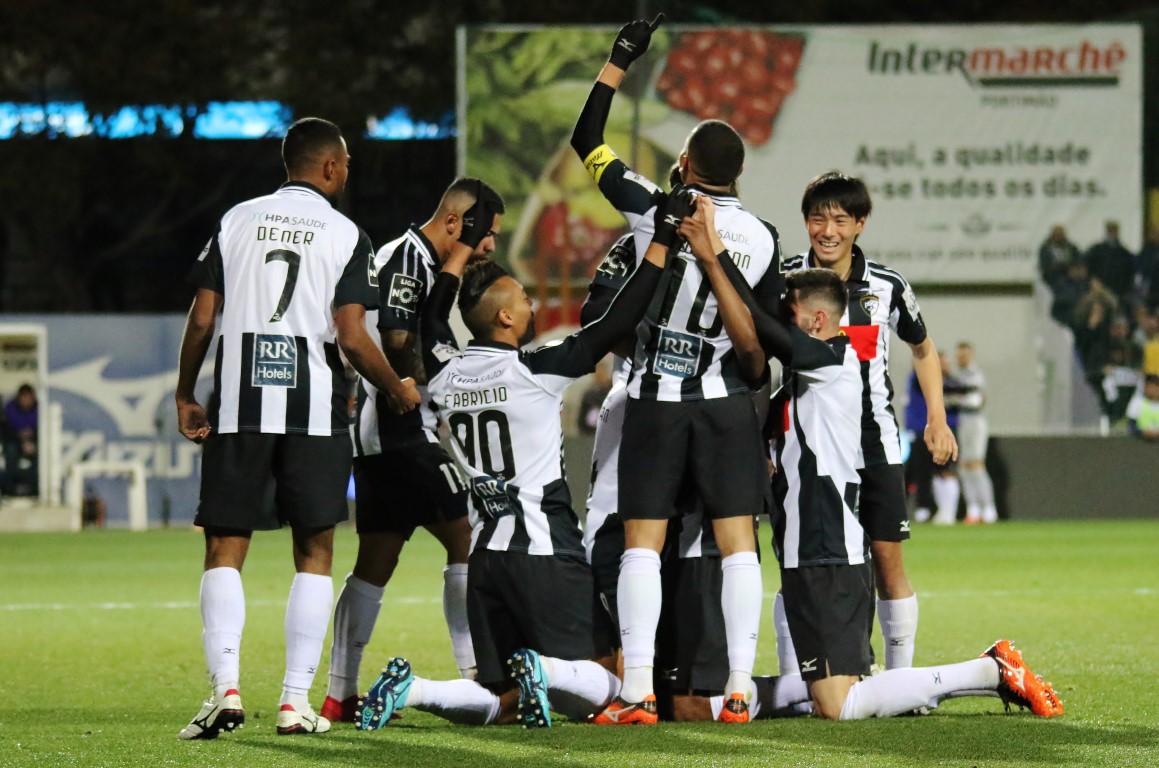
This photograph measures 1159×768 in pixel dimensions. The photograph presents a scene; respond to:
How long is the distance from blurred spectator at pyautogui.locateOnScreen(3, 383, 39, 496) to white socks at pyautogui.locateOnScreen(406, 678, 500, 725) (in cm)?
1557

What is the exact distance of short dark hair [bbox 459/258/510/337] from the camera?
21.4 ft

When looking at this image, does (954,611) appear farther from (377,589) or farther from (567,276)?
(567,276)

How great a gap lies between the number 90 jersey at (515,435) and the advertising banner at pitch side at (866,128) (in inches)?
570

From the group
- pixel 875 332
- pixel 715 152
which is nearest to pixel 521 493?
pixel 715 152

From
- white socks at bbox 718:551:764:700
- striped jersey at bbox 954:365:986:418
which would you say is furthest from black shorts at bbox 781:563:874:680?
striped jersey at bbox 954:365:986:418

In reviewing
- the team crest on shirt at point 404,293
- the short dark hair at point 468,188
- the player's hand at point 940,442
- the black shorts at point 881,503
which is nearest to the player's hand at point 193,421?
the team crest on shirt at point 404,293

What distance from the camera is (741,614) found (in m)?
6.35

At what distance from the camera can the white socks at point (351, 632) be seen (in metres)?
6.91

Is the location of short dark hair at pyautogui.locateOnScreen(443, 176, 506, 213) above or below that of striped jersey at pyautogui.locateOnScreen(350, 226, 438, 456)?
above

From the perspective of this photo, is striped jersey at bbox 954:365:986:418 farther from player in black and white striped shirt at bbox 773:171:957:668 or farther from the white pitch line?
player in black and white striped shirt at bbox 773:171:957:668

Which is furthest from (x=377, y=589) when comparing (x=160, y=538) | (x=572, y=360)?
(x=160, y=538)

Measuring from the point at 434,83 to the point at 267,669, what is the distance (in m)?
22.6

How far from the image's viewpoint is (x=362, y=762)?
18.2 feet

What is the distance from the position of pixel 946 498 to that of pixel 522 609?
14.6 m
